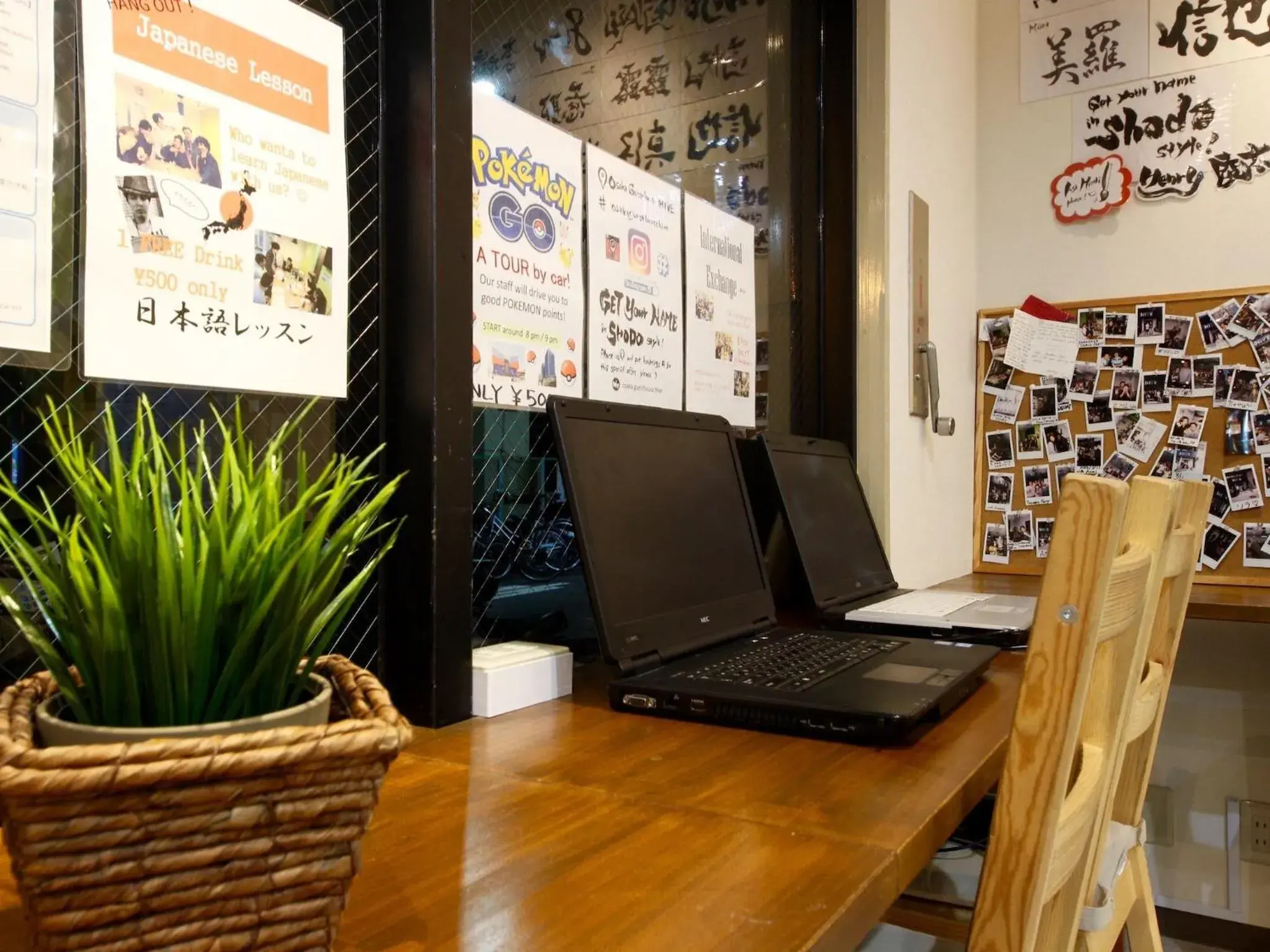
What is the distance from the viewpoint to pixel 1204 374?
7.45 feet

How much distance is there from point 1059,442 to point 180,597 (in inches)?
94.2

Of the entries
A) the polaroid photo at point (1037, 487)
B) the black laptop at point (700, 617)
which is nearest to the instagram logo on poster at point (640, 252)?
the black laptop at point (700, 617)

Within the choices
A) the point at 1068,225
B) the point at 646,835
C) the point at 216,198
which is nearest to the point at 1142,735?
the point at 646,835

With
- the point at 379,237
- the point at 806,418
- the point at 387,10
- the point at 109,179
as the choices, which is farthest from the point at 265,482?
the point at 806,418

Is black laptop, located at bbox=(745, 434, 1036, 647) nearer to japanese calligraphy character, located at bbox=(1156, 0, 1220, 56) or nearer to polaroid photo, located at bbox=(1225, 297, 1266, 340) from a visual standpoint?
polaroid photo, located at bbox=(1225, 297, 1266, 340)

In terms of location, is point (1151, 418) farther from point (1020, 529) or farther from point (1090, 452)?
point (1020, 529)

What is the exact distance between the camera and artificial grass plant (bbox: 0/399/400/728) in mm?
440

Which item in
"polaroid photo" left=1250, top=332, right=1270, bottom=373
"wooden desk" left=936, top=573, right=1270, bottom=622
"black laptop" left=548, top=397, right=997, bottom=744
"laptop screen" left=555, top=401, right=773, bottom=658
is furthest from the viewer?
"polaroid photo" left=1250, top=332, right=1270, bottom=373

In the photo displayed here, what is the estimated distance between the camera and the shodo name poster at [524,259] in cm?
114

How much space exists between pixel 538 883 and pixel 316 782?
236 mm

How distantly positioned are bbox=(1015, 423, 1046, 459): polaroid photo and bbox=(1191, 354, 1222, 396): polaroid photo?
36 centimetres

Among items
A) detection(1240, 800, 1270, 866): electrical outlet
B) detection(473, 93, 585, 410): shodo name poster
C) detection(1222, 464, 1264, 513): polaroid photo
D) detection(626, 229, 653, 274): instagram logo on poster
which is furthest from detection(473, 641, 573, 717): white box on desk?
detection(1240, 800, 1270, 866): electrical outlet

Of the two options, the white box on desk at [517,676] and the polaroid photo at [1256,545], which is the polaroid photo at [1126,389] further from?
the white box on desk at [517,676]

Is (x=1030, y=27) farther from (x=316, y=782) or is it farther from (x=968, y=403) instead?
(x=316, y=782)
